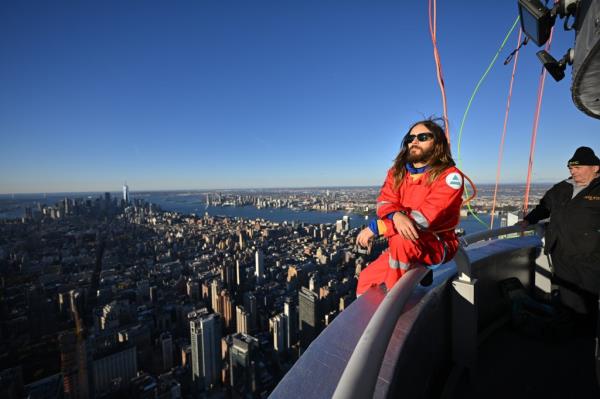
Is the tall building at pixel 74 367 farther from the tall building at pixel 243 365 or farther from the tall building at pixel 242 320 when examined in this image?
the tall building at pixel 242 320

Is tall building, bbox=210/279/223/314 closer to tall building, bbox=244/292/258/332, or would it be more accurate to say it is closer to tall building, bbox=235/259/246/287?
tall building, bbox=244/292/258/332

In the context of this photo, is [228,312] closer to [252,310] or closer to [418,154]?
[252,310]

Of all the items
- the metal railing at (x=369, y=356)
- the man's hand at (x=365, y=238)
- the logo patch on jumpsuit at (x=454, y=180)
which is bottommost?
the metal railing at (x=369, y=356)

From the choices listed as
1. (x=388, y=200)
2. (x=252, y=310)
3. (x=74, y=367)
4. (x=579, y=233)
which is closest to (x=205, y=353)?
(x=252, y=310)

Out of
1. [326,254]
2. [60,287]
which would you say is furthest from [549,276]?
[60,287]

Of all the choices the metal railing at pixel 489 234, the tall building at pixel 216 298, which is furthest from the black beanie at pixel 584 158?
the tall building at pixel 216 298

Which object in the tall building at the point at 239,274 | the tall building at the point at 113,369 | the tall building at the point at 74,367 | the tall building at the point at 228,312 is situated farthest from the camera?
the tall building at the point at 239,274
